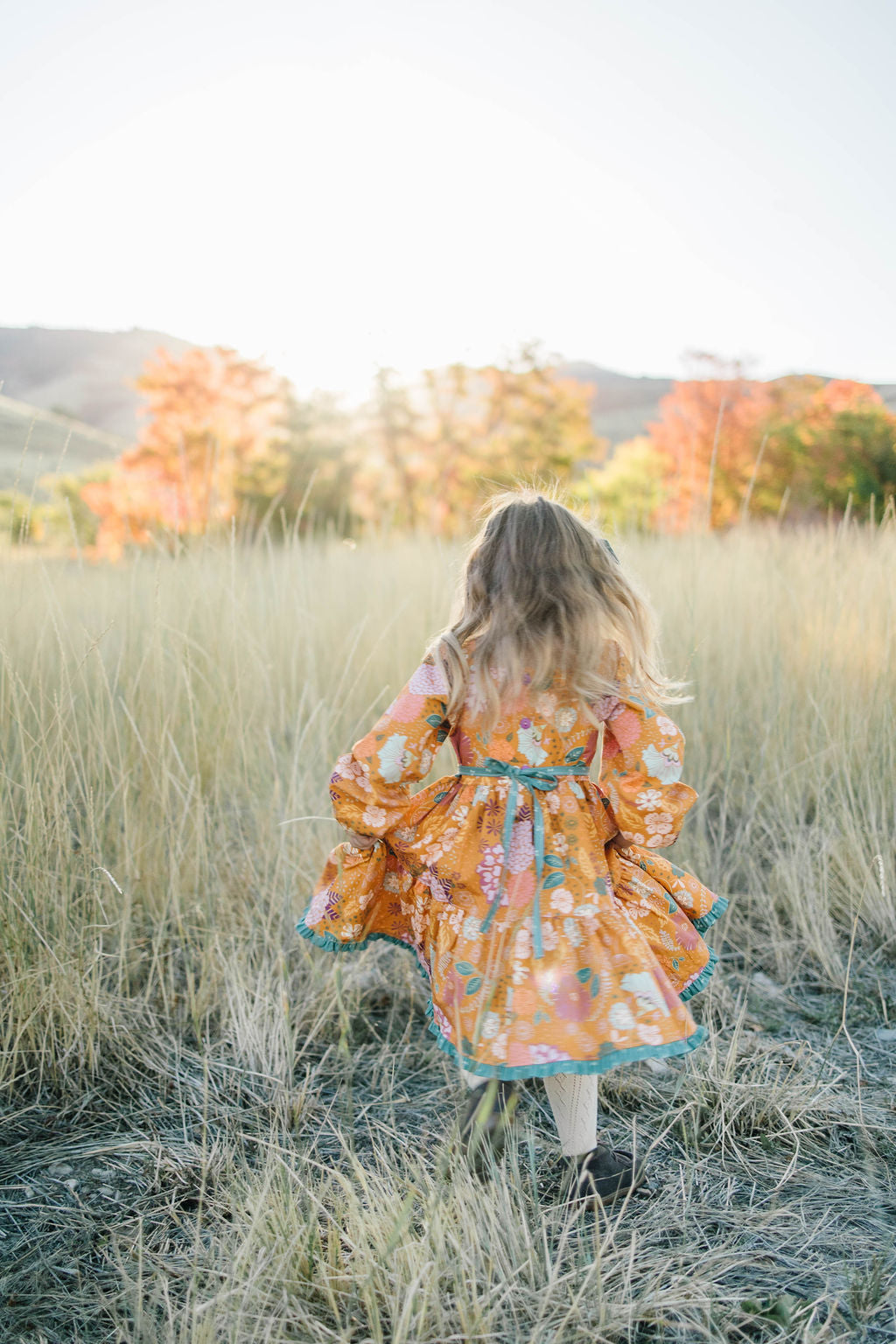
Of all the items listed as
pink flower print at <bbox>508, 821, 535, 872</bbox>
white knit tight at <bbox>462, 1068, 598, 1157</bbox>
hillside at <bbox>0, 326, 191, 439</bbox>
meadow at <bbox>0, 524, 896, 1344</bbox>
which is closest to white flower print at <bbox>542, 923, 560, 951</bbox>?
pink flower print at <bbox>508, 821, 535, 872</bbox>

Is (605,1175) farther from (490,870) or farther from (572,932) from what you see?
(490,870)

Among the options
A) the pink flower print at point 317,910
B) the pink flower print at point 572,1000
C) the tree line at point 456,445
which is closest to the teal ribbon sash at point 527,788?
the pink flower print at point 572,1000

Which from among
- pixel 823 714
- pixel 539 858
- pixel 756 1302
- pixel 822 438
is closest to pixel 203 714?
pixel 539 858

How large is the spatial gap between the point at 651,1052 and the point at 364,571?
2993mm

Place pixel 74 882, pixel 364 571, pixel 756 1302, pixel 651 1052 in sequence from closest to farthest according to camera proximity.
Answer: pixel 756 1302
pixel 651 1052
pixel 74 882
pixel 364 571

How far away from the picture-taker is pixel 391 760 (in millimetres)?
1504

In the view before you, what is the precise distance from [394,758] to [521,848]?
284mm

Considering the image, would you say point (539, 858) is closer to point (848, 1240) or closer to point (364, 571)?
point (848, 1240)

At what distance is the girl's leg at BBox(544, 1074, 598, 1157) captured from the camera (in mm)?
1368

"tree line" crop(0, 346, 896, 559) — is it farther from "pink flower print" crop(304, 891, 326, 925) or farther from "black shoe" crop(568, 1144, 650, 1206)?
"black shoe" crop(568, 1144, 650, 1206)

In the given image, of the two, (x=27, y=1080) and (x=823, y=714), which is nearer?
(x=27, y=1080)

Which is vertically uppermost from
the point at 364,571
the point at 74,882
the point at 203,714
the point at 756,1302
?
the point at 364,571

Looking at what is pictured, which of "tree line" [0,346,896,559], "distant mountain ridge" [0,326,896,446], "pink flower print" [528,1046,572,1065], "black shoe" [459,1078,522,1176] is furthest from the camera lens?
"distant mountain ridge" [0,326,896,446]

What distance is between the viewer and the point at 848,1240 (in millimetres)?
1291
